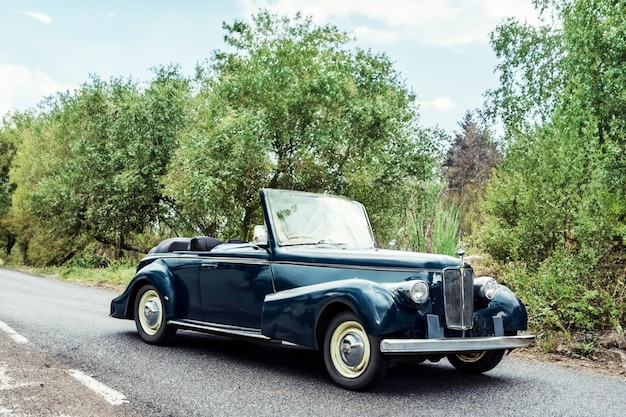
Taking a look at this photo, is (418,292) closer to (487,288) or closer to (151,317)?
(487,288)

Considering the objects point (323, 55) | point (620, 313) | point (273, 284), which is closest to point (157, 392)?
point (273, 284)

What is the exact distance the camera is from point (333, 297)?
5348 millimetres

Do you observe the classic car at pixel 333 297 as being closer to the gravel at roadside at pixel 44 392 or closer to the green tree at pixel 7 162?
the gravel at roadside at pixel 44 392

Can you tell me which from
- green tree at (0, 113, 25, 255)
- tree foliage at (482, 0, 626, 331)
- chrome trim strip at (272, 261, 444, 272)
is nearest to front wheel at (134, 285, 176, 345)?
chrome trim strip at (272, 261, 444, 272)

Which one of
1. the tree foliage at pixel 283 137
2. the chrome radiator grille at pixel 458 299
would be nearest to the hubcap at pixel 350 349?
the chrome radiator grille at pixel 458 299

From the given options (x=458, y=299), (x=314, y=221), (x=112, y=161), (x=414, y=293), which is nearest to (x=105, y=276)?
(x=112, y=161)

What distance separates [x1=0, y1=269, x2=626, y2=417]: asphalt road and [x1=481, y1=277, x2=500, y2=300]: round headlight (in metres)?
0.81

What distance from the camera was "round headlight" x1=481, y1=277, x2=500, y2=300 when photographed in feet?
19.1

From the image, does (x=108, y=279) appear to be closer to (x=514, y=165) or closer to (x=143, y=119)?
(x=143, y=119)

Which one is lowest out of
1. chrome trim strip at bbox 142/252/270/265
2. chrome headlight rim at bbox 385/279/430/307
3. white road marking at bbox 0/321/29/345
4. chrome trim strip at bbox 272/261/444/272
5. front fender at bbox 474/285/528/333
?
white road marking at bbox 0/321/29/345

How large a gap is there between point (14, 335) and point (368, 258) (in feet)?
15.6

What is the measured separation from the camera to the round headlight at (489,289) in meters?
5.83

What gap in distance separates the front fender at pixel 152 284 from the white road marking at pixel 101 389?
1.71 metres

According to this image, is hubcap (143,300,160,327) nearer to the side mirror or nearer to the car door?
the car door
